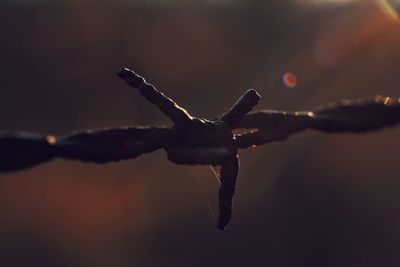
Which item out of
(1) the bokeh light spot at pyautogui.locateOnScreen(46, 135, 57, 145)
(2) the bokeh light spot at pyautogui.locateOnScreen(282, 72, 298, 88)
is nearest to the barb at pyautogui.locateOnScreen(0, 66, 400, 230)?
(1) the bokeh light spot at pyautogui.locateOnScreen(46, 135, 57, 145)

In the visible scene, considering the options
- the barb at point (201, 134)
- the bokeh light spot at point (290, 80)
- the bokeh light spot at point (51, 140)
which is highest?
the bokeh light spot at point (290, 80)

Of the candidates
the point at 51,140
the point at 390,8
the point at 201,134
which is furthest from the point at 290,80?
the point at 51,140

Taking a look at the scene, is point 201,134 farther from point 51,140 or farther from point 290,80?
point 290,80

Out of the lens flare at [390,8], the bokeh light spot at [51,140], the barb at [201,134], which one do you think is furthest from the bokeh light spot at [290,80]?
the bokeh light spot at [51,140]

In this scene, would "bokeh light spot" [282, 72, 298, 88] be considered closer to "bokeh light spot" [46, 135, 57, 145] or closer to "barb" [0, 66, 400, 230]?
"barb" [0, 66, 400, 230]

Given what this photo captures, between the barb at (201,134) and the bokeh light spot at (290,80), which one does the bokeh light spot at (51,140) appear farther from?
the bokeh light spot at (290,80)

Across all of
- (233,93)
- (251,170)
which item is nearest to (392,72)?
(233,93)
